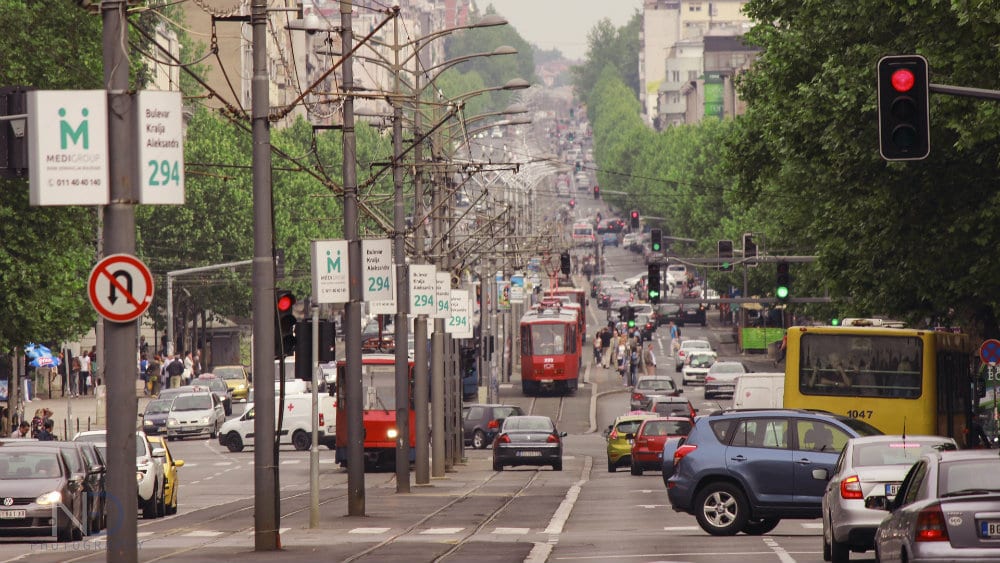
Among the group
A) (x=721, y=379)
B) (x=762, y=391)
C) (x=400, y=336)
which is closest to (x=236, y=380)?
(x=721, y=379)

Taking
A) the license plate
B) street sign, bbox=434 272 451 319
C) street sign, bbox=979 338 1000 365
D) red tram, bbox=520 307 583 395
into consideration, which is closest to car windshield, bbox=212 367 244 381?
red tram, bbox=520 307 583 395

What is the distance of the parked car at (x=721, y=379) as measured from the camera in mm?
80875

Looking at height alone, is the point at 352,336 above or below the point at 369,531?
above

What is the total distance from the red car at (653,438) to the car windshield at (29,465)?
21558 mm

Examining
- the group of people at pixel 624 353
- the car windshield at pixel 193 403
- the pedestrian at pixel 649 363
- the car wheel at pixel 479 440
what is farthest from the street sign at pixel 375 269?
the pedestrian at pixel 649 363

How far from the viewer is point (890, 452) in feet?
67.1

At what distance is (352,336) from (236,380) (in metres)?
53.9

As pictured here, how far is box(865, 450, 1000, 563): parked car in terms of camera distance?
14523mm

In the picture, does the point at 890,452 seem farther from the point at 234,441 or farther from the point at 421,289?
the point at 234,441

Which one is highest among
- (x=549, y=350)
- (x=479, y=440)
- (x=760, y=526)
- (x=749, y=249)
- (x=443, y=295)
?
(x=749, y=249)

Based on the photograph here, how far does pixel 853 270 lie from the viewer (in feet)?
140

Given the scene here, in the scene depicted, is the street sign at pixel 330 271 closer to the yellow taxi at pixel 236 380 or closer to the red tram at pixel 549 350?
the yellow taxi at pixel 236 380

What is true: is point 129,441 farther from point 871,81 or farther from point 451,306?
point 451,306

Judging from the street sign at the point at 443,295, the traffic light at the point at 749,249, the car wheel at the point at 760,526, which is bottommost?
the car wheel at the point at 760,526
